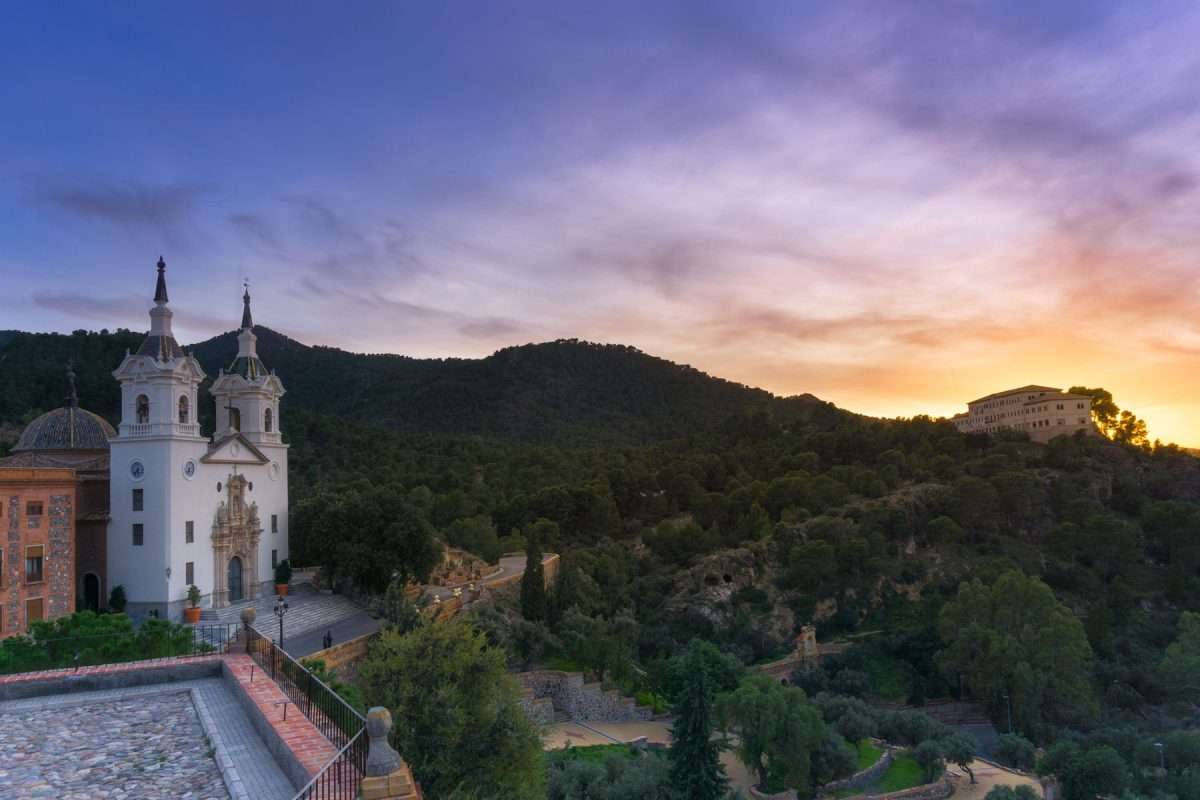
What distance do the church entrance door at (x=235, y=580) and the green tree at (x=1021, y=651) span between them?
26687 millimetres

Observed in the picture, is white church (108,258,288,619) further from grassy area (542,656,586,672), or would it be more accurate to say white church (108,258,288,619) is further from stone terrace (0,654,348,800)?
stone terrace (0,654,348,800)

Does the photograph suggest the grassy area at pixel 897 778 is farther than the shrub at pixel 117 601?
No

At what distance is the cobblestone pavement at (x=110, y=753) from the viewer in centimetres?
709

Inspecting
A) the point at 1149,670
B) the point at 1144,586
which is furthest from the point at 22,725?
the point at 1144,586

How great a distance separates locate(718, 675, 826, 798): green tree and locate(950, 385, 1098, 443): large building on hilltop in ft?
167

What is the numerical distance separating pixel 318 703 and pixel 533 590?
81.5ft

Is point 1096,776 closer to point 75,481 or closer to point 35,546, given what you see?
point 35,546

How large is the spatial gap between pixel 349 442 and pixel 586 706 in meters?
29.7

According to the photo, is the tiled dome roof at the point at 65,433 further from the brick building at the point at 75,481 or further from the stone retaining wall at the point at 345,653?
the stone retaining wall at the point at 345,653

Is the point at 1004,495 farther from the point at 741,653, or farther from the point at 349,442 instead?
the point at 349,442

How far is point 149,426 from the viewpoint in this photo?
2534 cm

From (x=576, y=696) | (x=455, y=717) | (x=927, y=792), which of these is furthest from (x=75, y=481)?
(x=927, y=792)

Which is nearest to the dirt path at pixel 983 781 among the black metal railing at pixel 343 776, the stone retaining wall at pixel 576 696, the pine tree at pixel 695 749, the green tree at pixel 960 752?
the green tree at pixel 960 752

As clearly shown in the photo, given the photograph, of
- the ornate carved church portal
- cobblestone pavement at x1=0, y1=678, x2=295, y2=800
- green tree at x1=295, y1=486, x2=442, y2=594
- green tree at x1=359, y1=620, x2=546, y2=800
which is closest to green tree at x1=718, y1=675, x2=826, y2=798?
green tree at x1=295, y1=486, x2=442, y2=594
